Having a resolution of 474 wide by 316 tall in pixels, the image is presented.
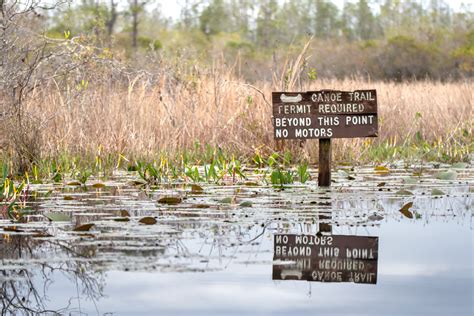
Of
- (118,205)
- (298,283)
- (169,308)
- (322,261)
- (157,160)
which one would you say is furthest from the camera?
(157,160)

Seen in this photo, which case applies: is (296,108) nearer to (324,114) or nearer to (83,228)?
(324,114)

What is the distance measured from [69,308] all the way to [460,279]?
6.43ft

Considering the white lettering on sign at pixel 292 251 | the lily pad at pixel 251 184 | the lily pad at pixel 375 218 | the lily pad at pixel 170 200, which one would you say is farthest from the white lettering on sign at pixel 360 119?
the white lettering on sign at pixel 292 251

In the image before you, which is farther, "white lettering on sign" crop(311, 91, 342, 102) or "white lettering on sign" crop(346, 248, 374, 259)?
"white lettering on sign" crop(311, 91, 342, 102)

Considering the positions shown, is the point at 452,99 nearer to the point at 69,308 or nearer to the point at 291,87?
the point at 291,87

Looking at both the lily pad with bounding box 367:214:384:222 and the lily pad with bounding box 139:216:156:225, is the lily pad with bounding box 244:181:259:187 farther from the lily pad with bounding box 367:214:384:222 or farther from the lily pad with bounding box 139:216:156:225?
the lily pad with bounding box 139:216:156:225

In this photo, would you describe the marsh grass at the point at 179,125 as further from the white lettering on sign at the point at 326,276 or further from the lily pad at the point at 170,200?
the white lettering on sign at the point at 326,276

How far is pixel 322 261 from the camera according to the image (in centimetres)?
552

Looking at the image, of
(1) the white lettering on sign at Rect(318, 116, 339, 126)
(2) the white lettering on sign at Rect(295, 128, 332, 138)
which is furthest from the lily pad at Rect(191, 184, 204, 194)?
(1) the white lettering on sign at Rect(318, 116, 339, 126)

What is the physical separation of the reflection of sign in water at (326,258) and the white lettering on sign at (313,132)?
116 inches

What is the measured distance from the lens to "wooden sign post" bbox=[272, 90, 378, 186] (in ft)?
30.3

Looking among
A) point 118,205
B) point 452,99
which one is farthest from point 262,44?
point 118,205

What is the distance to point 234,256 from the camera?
563cm

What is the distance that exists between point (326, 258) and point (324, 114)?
3.81 m
